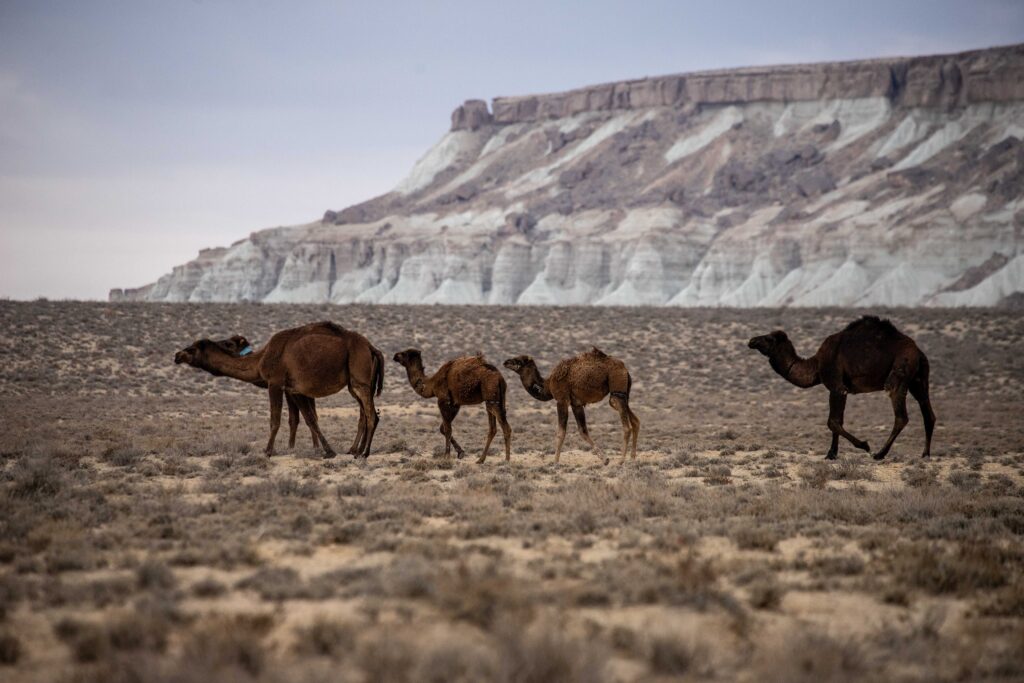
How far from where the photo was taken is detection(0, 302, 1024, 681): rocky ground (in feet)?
20.0

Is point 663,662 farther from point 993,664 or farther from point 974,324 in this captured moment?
point 974,324

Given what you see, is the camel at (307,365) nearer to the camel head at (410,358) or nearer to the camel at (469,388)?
the camel head at (410,358)

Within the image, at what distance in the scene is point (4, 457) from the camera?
1630 centimetres

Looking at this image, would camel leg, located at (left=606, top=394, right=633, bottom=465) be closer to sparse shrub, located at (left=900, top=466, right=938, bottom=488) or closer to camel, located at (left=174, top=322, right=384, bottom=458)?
camel, located at (left=174, top=322, right=384, bottom=458)

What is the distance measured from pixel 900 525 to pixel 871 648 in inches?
175

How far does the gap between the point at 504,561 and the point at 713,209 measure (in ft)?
449

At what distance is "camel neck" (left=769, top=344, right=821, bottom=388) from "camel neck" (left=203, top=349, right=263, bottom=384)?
8763 millimetres

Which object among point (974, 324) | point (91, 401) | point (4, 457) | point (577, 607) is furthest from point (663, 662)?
point (974, 324)

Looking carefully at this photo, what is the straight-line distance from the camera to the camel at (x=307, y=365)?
15.8m

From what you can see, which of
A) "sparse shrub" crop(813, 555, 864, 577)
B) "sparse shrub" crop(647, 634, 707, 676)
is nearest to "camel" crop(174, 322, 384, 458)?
"sparse shrub" crop(813, 555, 864, 577)

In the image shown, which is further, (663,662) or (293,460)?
(293,460)

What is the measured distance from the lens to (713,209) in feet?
462

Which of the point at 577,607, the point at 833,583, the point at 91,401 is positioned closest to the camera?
the point at 577,607

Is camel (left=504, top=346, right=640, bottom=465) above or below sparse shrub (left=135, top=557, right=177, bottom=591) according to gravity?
above
